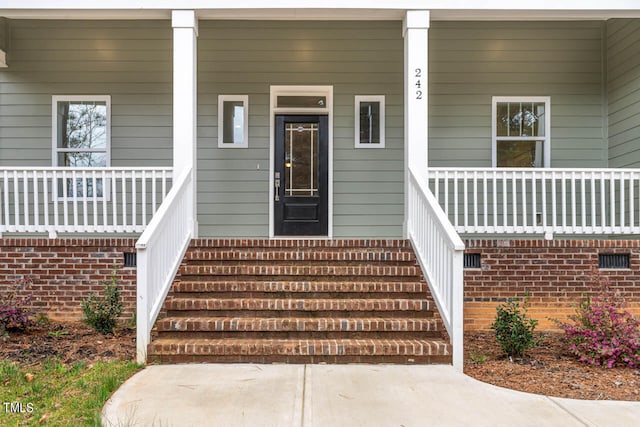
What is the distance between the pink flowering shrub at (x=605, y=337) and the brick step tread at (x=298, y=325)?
3.95 ft

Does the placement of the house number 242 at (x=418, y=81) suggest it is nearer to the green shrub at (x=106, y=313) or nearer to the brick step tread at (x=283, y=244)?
the brick step tread at (x=283, y=244)

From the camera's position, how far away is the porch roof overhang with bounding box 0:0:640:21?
5750 millimetres

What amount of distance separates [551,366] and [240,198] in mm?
4652

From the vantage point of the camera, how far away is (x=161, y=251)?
15.4 feet

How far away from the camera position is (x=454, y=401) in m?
3.42

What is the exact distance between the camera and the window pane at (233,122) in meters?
7.41

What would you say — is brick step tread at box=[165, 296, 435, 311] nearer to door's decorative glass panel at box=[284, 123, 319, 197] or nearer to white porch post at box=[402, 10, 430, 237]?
white porch post at box=[402, 10, 430, 237]

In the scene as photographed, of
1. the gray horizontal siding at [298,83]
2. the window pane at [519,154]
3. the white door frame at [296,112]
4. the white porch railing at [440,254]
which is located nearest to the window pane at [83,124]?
the gray horizontal siding at [298,83]

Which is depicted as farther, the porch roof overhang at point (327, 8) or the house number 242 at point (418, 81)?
the house number 242 at point (418, 81)

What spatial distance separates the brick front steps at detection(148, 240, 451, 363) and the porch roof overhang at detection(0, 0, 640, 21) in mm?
2661

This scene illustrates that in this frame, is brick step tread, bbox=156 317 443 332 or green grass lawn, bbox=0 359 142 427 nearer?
green grass lawn, bbox=0 359 142 427

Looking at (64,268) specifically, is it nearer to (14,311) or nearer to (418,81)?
(14,311)

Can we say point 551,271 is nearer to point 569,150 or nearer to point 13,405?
point 569,150

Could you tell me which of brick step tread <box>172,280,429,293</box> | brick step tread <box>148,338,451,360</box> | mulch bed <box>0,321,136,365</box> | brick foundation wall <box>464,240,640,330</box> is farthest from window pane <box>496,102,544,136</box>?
mulch bed <box>0,321,136,365</box>
